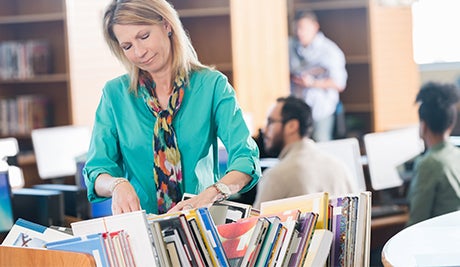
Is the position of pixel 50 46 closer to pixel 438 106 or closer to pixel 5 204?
pixel 438 106

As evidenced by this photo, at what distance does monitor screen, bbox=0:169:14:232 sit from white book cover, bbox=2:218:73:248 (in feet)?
4.18

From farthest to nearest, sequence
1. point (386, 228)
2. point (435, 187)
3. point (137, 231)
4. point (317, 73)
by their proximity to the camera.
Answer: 1. point (317, 73)
2. point (386, 228)
3. point (435, 187)
4. point (137, 231)

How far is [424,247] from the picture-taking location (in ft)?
6.86

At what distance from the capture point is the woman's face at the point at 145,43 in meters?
2.35

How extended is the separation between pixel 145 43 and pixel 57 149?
4087 millimetres

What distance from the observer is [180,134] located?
2406 millimetres

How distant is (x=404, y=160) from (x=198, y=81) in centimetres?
325

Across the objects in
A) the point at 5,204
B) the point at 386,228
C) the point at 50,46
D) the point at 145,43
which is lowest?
the point at 386,228

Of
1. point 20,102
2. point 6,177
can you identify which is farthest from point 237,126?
point 20,102

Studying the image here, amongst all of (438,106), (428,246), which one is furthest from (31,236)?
(438,106)

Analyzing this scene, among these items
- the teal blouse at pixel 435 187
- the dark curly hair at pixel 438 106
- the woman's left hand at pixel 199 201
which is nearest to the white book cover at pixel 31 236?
the woman's left hand at pixel 199 201

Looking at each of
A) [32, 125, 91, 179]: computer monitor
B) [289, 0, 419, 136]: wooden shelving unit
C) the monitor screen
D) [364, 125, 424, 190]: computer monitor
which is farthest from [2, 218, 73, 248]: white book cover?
[289, 0, 419, 136]: wooden shelving unit

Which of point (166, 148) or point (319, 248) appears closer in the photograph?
point (319, 248)

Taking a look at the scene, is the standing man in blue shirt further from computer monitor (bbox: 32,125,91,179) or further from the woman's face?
the woman's face
